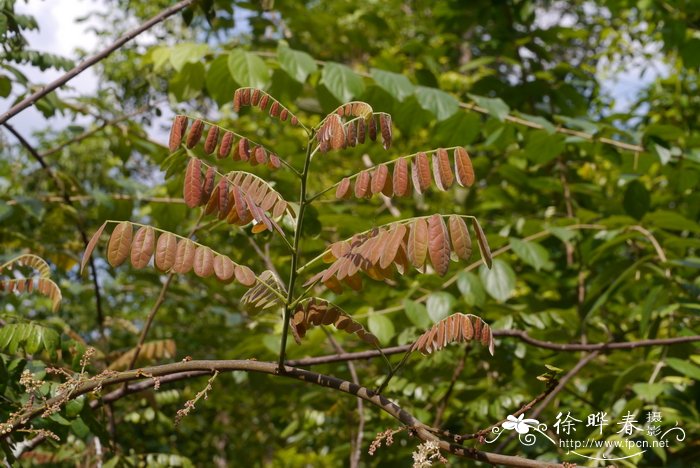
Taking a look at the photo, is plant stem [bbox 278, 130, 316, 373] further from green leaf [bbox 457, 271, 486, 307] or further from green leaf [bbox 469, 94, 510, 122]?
green leaf [bbox 469, 94, 510, 122]

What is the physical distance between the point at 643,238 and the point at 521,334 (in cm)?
125

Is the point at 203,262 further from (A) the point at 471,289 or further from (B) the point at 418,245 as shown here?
(A) the point at 471,289

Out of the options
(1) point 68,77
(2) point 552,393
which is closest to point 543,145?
(2) point 552,393

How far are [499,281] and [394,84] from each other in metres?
0.67

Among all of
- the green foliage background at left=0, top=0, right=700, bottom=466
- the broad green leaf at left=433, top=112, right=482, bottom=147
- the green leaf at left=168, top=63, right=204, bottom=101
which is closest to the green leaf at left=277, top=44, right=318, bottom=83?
the green foliage background at left=0, top=0, right=700, bottom=466

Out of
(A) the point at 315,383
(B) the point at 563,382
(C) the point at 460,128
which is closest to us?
(A) the point at 315,383

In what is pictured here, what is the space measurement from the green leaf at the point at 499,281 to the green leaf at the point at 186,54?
1.09 metres

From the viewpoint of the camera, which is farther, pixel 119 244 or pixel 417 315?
pixel 417 315

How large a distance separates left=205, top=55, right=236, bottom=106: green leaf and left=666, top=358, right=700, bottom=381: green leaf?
147 centimetres

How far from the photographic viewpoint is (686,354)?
212cm

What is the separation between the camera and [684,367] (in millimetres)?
1960

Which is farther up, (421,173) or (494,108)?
(494,108)

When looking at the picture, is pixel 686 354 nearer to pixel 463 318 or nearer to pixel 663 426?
pixel 663 426

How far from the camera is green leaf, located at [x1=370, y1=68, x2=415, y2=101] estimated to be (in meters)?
2.18
